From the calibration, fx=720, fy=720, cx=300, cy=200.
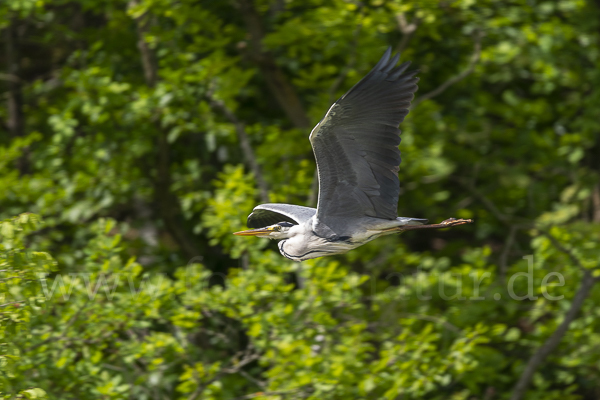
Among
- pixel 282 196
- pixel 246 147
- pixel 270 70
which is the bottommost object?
pixel 282 196

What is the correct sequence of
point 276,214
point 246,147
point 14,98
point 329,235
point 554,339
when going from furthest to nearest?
point 14,98 → point 246,147 → point 554,339 → point 276,214 → point 329,235

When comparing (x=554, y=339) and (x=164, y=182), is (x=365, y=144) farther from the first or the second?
(x=164, y=182)

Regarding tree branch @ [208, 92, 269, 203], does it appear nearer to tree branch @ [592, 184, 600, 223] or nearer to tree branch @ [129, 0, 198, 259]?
tree branch @ [129, 0, 198, 259]

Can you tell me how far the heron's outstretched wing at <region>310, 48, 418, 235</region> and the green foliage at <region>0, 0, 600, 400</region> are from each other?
4.36 ft

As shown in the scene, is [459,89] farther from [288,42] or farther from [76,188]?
[76,188]

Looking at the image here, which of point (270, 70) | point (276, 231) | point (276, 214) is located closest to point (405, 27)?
point (270, 70)

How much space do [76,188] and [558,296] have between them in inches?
163

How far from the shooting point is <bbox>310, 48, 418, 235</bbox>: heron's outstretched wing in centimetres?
364

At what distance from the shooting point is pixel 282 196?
5.83 meters

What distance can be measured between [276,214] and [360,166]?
107 cm

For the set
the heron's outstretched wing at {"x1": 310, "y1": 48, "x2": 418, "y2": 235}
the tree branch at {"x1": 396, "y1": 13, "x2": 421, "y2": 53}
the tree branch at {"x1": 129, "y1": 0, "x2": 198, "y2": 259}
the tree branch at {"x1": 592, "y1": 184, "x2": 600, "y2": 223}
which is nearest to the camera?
the heron's outstretched wing at {"x1": 310, "y1": 48, "x2": 418, "y2": 235}

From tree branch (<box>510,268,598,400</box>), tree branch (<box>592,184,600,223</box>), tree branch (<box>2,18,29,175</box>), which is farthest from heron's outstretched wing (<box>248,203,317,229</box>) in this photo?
tree branch (<box>592,184,600,223</box>)

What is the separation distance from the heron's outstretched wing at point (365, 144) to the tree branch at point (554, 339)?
243cm

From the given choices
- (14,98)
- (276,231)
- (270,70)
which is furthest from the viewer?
→ (14,98)
